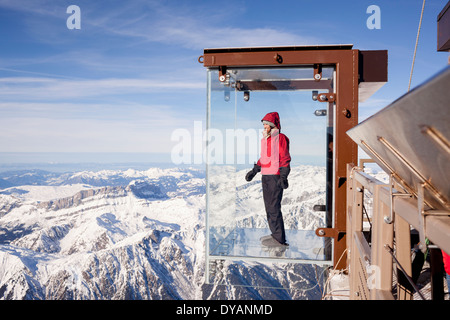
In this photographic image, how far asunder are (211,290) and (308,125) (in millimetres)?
109889

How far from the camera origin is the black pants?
470 cm

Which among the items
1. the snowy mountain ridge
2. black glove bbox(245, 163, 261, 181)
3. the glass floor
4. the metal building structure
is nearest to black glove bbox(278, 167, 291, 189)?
black glove bbox(245, 163, 261, 181)

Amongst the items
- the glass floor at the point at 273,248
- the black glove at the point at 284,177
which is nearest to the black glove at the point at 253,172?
the black glove at the point at 284,177

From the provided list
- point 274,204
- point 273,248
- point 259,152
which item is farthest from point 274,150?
point 273,248

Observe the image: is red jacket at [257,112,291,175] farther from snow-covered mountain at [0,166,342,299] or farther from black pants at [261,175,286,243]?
snow-covered mountain at [0,166,342,299]

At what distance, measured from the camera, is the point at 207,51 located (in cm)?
432

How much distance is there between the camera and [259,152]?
481 centimetres

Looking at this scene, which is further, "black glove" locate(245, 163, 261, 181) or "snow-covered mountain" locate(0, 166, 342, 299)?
"snow-covered mountain" locate(0, 166, 342, 299)

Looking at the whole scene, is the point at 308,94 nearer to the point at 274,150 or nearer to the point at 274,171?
the point at 274,150

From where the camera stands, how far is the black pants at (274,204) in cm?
470

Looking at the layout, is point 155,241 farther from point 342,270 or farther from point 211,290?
point 342,270
